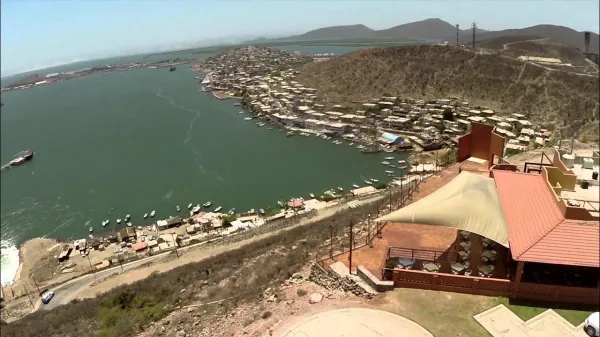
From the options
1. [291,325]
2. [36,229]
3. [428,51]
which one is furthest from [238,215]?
[428,51]

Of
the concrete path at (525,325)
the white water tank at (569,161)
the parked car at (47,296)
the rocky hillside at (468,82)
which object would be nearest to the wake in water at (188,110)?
the rocky hillside at (468,82)

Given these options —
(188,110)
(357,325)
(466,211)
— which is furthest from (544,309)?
(188,110)

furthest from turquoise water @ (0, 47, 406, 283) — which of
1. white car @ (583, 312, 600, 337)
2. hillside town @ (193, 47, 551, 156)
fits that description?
white car @ (583, 312, 600, 337)

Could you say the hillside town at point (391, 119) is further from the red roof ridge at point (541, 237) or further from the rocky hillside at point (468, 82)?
the red roof ridge at point (541, 237)

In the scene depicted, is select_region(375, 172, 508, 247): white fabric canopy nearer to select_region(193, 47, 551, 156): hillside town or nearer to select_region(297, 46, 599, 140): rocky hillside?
select_region(193, 47, 551, 156): hillside town

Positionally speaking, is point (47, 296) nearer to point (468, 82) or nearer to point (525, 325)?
point (525, 325)

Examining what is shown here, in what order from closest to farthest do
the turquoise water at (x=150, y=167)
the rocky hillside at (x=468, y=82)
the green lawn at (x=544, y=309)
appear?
1. the green lawn at (x=544, y=309)
2. the turquoise water at (x=150, y=167)
3. the rocky hillside at (x=468, y=82)

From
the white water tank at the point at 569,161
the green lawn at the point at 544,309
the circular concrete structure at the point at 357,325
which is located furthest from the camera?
the white water tank at the point at 569,161
